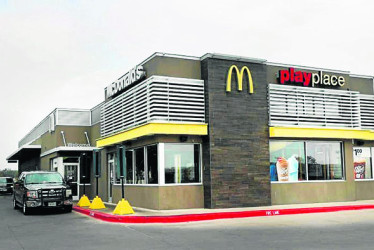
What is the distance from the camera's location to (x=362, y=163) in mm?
22219

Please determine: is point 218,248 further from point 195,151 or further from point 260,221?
point 195,151

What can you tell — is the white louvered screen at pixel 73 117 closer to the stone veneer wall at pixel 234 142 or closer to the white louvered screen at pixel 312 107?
the stone veneer wall at pixel 234 142

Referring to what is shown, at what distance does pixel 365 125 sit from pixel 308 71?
4.35 m

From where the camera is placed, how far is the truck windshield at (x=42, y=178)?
19578 millimetres

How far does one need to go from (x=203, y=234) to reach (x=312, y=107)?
10830mm

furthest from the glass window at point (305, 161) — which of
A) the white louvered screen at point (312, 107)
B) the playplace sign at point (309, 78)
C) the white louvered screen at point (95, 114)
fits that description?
the white louvered screen at point (95, 114)

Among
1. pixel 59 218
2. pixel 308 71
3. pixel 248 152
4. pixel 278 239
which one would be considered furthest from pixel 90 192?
pixel 278 239

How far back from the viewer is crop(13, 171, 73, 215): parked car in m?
18.2

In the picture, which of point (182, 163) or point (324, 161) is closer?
point (182, 163)

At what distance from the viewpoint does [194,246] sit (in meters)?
9.96

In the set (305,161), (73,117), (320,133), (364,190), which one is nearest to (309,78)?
(320,133)

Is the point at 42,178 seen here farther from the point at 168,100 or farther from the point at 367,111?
the point at 367,111

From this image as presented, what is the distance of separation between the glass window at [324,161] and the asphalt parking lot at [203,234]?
4.30 meters

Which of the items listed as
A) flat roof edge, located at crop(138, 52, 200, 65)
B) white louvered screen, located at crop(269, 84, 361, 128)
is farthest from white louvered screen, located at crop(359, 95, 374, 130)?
flat roof edge, located at crop(138, 52, 200, 65)
